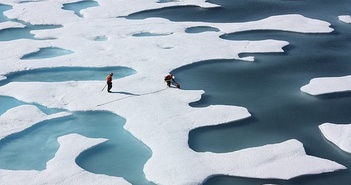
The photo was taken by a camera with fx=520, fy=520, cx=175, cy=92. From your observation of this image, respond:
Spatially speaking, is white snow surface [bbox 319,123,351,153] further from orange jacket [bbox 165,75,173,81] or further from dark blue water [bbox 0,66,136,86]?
dark blue water [bbox 0,66,136,86]

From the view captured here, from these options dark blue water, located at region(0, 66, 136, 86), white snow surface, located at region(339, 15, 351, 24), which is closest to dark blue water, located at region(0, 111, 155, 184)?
dark blue water, located at region(0, 66, 136, 86)

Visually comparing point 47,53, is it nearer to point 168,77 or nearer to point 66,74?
point 66,74

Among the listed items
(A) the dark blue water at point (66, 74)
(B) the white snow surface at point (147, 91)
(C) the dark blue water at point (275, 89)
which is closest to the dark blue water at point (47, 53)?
(B) the white snow surface at point (147, 91)

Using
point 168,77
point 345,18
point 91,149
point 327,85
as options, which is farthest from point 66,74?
point 345,18

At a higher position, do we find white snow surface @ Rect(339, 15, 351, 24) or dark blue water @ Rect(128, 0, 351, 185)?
white snow surface @ Rect(339, 15, 351, 24)

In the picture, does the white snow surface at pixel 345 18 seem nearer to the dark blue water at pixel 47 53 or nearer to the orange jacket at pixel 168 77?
the orange jacket at pixel 168 77

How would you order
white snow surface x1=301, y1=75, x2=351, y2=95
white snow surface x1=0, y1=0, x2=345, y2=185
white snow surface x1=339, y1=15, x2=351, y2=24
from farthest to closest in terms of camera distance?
white snow surface x1=339, y1=15, x2=351, y2=24 < white snow surface x1=301, y1=75, x2=351, y2=95 < white snow surface x1=0, y1=0, x2=345, y2=185
